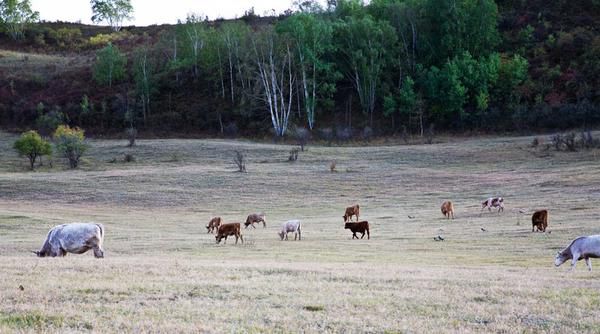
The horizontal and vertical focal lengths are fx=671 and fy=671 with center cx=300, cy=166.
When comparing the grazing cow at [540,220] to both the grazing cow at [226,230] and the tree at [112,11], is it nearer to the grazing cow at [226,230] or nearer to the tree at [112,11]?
the grazing cow at [226,230]

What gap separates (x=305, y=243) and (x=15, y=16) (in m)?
125

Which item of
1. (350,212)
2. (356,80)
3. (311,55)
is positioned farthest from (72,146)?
(356,80)

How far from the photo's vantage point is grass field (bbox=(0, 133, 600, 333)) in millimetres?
11508

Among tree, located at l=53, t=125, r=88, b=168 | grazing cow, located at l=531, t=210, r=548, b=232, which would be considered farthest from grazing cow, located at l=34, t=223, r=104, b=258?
tree, located at l=53, t=125, r=88, b=168

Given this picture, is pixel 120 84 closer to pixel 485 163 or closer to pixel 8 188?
pixel 8 188

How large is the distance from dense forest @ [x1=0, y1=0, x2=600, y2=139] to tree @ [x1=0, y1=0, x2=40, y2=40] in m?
34.6

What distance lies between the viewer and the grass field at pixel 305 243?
11508 millimetres

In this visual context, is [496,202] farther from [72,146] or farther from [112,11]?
[112,11]

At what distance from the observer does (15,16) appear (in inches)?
5399

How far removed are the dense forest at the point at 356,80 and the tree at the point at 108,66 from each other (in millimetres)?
208

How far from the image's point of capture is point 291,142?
275ft

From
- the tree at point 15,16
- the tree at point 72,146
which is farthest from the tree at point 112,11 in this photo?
the tree at point 72,146

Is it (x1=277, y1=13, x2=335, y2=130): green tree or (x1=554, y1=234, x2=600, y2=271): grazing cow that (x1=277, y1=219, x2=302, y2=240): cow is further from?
(x1=277, y1=13, x2=335, y2=130): green tree

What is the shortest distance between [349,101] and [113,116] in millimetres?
33967
